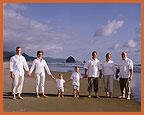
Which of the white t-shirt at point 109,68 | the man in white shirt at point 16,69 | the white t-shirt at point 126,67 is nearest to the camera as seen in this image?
the man in white shirt at point 16,69

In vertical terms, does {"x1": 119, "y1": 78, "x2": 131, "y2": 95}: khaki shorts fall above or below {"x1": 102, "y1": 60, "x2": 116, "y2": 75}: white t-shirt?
below

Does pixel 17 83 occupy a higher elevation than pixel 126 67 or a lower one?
lower

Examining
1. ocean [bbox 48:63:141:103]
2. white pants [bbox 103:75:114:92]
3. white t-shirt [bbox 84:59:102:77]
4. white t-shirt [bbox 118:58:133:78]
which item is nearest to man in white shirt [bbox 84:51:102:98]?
white t-shirt [bbox 84:59:102:77]

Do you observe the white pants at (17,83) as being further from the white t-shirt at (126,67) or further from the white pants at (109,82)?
the white t-shirt at (126,67)

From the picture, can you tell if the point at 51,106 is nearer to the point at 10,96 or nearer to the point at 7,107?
the point at 7,107

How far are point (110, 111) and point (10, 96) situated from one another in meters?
4.01

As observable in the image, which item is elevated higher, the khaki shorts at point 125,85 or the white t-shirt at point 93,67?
the white t-shirt at point 93,67

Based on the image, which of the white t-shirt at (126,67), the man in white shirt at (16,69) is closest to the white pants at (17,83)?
the man in white shirt at (16,69)

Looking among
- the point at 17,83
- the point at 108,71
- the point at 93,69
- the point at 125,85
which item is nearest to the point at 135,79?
the point at 125,85

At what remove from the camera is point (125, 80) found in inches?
283

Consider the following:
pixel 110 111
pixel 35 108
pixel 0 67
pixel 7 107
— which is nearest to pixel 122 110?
pixel 110 111

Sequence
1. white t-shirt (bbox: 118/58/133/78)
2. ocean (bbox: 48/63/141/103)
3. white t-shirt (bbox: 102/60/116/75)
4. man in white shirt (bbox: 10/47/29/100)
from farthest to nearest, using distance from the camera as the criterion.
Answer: ocean (bbox: 48/63/141/103)
white t-shirt (bbox: 102/60/116/75)
white t-shirt (bbox: 118/58/133/78)
man in white shirt (bbox: 10/47/29/100)

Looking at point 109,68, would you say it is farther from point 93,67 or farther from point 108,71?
point 93,67

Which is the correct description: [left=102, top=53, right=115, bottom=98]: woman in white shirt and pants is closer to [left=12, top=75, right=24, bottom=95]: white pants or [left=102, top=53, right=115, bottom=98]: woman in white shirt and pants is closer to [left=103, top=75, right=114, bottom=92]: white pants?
[left=103, top=75, right=114, bottom=92]: white pants
